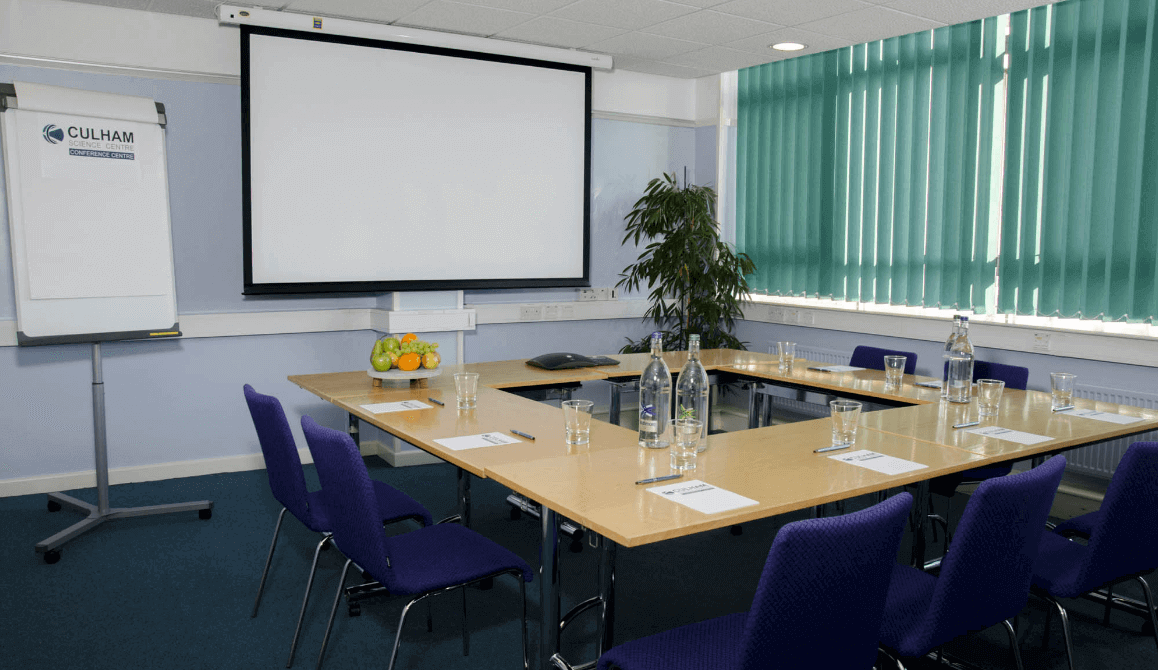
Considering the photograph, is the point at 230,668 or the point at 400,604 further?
the point at 400,604

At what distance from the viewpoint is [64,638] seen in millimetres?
2902

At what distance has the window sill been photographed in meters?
4.08

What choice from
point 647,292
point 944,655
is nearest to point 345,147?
point 647,292

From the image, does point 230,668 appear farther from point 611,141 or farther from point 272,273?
point 611,141

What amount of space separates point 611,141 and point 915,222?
2250mm

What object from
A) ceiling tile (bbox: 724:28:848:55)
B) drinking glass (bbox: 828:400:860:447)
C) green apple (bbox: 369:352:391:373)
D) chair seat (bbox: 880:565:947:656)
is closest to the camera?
chair seat (bbox: 880:565:947:656)

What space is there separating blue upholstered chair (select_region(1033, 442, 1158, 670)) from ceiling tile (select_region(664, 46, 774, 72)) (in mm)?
3901

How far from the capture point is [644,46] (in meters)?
5.43

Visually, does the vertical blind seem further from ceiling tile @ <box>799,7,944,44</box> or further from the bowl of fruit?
the bowl of fruit

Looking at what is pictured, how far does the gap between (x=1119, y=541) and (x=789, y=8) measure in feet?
10.5

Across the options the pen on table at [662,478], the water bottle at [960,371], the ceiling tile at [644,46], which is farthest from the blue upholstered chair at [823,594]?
Result: the ceiling tile at [644,46]

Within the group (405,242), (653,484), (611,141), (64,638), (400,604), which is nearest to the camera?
(653,484)

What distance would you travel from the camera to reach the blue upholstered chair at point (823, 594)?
5.10ft

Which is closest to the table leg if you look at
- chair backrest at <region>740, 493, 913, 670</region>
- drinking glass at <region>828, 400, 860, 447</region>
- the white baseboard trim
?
chair backrest at <region>740, 493, 913, 670</region>
